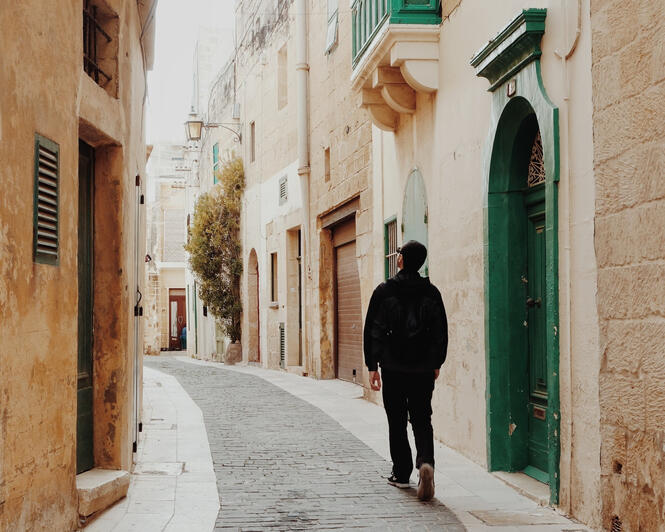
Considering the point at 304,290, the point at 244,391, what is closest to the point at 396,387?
the point at 244,391

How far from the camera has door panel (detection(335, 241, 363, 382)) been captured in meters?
14.6

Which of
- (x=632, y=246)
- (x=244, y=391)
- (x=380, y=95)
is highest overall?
(x=380, y=95)

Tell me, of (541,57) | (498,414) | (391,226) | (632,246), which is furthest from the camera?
(391,226)

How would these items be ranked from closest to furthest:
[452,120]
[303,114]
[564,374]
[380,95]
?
[564,374]
[452,120]
[380,95]
[303,114]

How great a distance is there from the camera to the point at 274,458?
7.97 m

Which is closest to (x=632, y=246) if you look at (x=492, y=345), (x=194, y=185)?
(x=492, y=345)

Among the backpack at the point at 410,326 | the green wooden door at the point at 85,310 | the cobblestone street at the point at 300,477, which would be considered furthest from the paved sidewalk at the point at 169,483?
the backpack at the point at 410,326

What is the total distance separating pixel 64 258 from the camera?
17.1 feet

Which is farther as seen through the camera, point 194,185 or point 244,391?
point 194,185

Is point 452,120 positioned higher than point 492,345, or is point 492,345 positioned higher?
point 452,120

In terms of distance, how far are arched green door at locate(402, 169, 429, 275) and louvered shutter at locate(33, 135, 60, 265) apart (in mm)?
5256

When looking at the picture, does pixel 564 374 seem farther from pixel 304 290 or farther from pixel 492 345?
pixel 304 290

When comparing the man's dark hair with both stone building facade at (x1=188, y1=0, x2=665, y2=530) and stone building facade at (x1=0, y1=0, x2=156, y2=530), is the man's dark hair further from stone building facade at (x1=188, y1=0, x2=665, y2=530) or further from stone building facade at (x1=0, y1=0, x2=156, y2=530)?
stone building facade at (x1=0, y1=0, x2=156, y2=530)

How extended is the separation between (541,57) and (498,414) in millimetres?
2750
